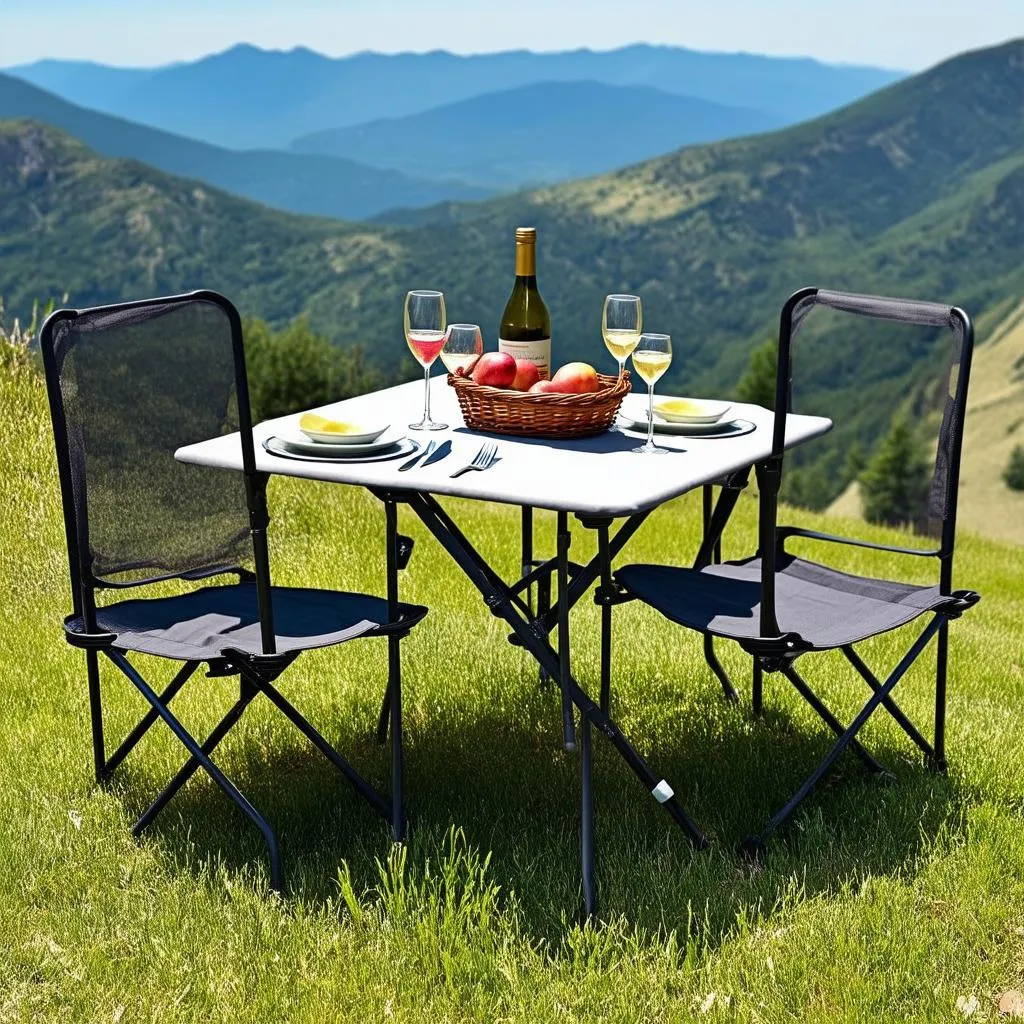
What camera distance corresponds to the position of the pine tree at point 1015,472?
79.3 meters

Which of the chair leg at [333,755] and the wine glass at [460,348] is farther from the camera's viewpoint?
the wine glass at [460,348]

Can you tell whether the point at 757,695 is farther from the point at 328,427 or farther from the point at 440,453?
the point at 328,427

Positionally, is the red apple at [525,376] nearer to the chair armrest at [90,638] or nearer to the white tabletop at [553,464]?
the white tabletop at [553,464]

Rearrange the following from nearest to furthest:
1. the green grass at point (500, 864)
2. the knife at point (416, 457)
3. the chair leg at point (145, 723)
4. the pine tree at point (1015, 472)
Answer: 1. the green grass at point (500, 864)
2. the knife at point (416, 457)
3. the chair leg at point (145, 723)
4. the pine tree at point (1015, 472)

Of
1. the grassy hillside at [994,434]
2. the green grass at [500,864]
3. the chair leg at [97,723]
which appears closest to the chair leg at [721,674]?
the green grass at [500,864]

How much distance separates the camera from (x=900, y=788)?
10.1ft

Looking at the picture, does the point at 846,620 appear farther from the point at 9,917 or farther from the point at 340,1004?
the point at 9,917

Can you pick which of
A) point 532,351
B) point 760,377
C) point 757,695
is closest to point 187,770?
point 532,351

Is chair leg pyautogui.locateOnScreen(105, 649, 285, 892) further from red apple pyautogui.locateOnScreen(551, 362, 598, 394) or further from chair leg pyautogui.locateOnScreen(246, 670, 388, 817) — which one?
red apple pyautogui.locateOnScreen(551, 362, 598, 394)

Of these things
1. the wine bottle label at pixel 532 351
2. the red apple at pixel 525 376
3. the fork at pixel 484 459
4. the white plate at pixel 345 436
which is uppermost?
the wine bottle label at pixel 532 351

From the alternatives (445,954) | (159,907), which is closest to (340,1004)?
(445,954)

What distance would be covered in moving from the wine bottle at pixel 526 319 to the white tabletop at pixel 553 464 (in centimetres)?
23

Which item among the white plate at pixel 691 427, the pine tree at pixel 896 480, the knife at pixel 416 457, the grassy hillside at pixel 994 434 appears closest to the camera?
the knife at pixel 416 457

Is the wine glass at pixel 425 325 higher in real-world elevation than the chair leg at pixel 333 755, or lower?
higher
